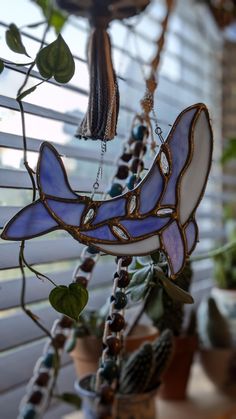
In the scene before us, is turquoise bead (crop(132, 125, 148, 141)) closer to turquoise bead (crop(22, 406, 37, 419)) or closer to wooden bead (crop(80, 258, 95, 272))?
wooden bead (crop(80, 258, 95, 272))

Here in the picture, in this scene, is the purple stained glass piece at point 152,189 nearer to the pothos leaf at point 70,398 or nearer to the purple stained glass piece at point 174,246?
the purple stained glass piece at point 174,246

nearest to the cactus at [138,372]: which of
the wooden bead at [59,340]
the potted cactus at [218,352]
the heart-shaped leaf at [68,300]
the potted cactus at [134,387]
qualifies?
the potted cactus at [134,387]

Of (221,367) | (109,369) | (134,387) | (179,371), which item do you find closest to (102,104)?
(109,369)

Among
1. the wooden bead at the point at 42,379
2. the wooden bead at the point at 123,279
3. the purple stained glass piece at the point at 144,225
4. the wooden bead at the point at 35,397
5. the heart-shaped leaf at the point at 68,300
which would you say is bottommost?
the wooden bead at the point at 35,397

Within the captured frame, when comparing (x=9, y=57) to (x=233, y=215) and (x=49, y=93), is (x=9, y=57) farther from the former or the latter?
(x=233, y=215)

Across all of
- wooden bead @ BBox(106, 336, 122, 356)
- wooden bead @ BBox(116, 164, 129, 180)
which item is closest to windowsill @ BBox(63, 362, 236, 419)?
wooden bead @ BBox(106, 336, 122, 356)

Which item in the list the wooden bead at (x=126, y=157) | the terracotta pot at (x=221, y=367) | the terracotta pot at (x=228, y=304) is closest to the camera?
the wooden bead at (x=126, y=157)

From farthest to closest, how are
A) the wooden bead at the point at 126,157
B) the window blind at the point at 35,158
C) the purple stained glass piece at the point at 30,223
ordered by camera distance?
the wooden bead at the point at 126,157
the window blind at the point at 35,158
the purple stained glass piece at the point at 30,223
